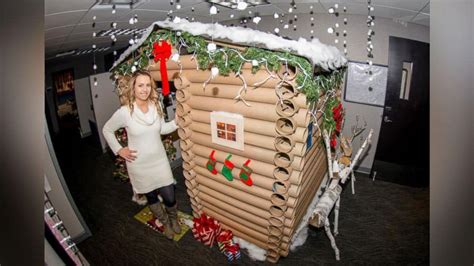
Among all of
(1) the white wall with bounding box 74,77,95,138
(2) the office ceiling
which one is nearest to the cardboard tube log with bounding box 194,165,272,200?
(1) the white wall with bounding box 74,77,95,138

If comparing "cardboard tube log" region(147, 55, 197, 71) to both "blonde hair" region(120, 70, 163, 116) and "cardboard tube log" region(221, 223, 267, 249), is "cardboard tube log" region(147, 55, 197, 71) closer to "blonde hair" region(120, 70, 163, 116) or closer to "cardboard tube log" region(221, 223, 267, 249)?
"blonde hair" region(120, 70, 163, 116)

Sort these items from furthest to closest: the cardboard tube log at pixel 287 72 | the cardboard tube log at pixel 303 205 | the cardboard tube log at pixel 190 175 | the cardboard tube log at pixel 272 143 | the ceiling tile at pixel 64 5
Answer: the cardboard tube log at pixel 190 175, the cardboard tube log at pixel 303 205, the cardboard tube log at pixel 272 143, the cardboard tube log at pixel 287 72, the ceiling tile at pixel 64 5

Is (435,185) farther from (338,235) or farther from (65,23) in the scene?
(65,23)

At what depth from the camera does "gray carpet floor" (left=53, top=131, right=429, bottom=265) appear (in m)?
2.27

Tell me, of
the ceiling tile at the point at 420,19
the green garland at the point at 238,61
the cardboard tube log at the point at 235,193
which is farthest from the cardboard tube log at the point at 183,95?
the ceiling tile at the point at 420,19

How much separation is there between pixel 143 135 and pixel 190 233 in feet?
4.12

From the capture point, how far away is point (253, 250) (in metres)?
2.50

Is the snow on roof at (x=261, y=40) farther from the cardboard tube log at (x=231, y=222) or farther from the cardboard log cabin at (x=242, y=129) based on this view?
the cardboard tube log at (x=231, y=222)

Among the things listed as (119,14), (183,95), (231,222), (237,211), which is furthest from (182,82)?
(231,222)

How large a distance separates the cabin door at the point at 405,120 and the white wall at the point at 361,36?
0.06m

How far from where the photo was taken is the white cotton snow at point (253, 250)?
2.44 metres

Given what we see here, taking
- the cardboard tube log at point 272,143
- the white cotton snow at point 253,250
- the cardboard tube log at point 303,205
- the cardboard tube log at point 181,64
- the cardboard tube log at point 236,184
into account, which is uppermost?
the cardboard tube log at point 181,64

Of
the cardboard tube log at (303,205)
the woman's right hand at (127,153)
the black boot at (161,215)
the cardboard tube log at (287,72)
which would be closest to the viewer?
the cardboard tube log at (287,72)

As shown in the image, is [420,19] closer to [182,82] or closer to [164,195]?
[182,82]
